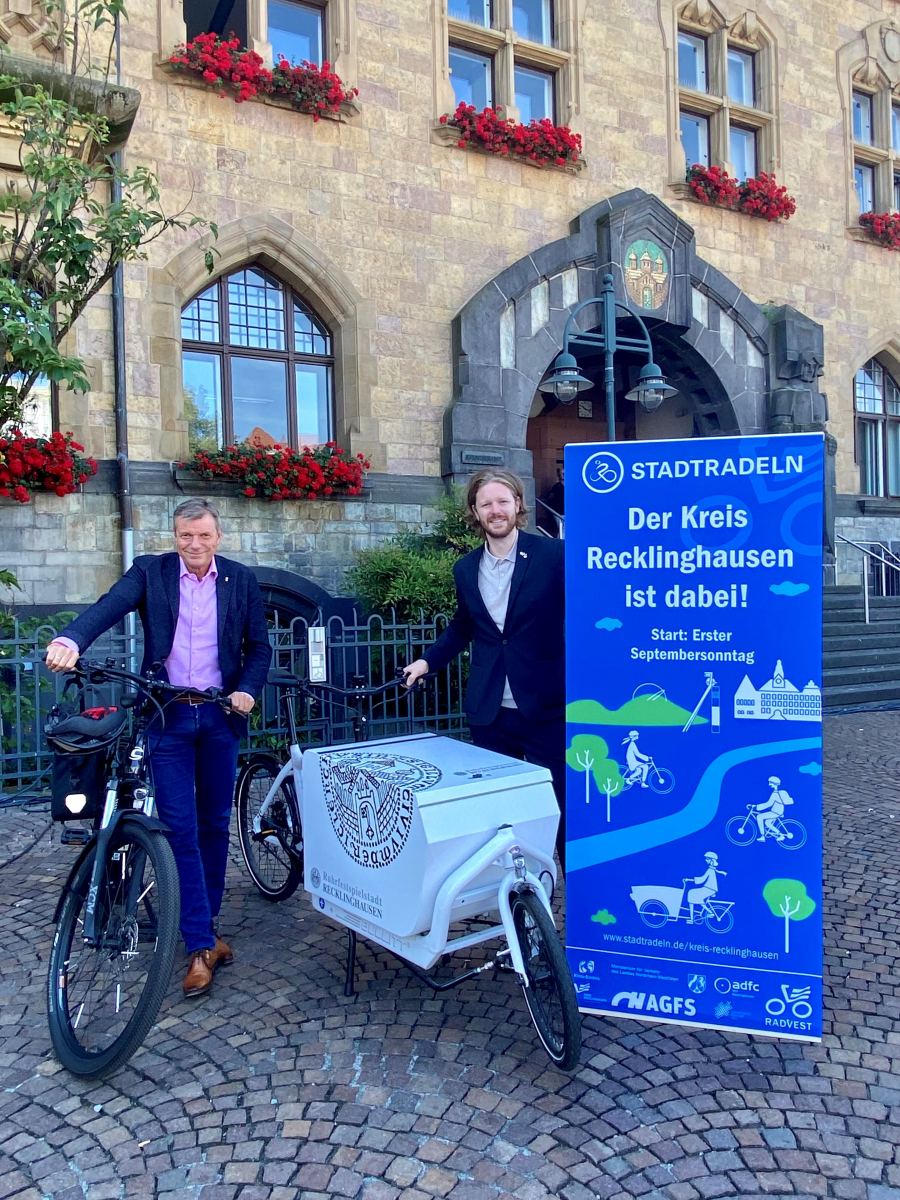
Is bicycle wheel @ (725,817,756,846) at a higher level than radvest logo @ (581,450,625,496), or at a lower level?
lower

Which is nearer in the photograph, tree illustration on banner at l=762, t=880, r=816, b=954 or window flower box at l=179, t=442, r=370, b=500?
tree illustration on banner at l=762, t=880, r=816, b=954

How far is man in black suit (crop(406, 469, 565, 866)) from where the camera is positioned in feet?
11.8

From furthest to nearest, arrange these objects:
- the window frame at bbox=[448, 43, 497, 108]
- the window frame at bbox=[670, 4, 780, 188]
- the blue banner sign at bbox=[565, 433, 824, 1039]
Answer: the window frame at bbox=[670, 4, 780, 188]
the window frame at bbox=[448, 43, 497, 108]
the blue banner sign at bbox=[565, 433, 824, 1039]

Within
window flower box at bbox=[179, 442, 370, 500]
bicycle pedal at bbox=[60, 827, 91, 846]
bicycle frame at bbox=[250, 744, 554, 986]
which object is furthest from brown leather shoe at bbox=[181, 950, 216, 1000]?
window flower box at bbox=[179, 442, 370, 500]

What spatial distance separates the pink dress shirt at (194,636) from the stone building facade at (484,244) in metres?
5.84

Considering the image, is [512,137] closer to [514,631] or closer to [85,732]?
[514,631]

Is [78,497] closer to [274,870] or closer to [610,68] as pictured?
[274,870]

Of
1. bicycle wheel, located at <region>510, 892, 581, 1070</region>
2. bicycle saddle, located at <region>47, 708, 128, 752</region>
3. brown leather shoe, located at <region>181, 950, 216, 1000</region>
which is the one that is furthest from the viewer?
brown leather shoe, located at <region>181, 950, 216, 1000</region>

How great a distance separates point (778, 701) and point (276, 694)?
218 inches

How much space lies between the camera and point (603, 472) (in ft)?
10.7

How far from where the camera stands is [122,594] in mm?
3506

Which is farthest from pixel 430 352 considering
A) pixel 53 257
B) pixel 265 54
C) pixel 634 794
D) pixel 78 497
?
pixel 634 794

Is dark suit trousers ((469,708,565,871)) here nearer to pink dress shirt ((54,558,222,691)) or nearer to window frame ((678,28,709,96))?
pink dress shirt ((54,558,222,691))

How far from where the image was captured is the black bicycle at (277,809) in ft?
13.6
